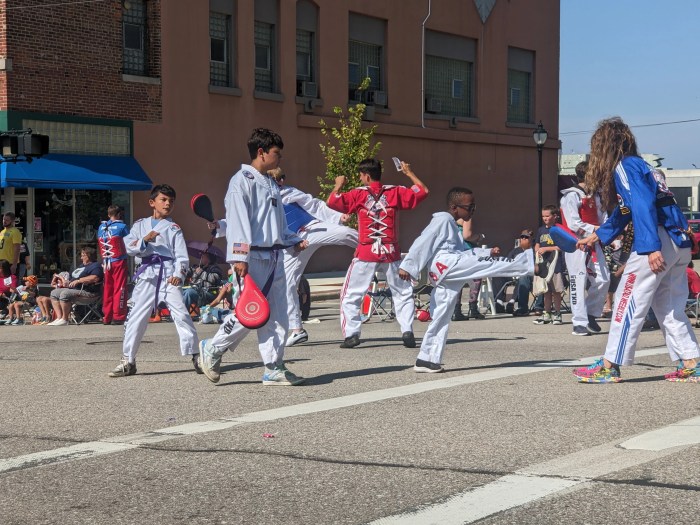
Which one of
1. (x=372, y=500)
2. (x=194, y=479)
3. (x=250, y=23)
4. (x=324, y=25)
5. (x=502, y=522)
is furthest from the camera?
(x=324, y=25)

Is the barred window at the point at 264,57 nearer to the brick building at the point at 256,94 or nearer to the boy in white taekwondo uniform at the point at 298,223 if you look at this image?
the brick building at the point at 256,94

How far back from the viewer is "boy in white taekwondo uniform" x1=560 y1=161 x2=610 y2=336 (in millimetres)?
14617

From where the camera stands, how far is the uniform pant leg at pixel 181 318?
11.0 meters

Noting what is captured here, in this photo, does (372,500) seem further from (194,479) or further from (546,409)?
(546,409)

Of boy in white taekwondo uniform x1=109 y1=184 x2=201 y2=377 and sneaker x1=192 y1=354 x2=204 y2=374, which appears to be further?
boy in white taekwondo uniform x1=109 y1=184 x2=201 y2=377

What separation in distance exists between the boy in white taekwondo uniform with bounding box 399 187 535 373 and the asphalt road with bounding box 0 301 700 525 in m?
0.28

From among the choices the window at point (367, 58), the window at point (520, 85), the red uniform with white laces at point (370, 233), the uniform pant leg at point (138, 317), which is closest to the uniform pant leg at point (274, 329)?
the uniform pant leg at point (138, 317)

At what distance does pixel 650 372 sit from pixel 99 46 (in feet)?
65.6

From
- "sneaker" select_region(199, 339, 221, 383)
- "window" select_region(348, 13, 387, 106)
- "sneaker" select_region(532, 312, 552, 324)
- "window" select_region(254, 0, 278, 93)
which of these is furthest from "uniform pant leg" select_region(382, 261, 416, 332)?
"window" select_region(348, 13, 387, 106)

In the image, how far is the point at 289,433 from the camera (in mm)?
7590

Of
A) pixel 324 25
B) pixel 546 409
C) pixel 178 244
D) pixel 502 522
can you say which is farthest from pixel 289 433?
pixel 324 25

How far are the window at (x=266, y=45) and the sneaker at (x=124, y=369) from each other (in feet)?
69.7

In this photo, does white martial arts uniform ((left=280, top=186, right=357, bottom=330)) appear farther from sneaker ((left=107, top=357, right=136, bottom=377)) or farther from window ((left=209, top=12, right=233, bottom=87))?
window ((left=209, top=12, right=233, bottom=87))

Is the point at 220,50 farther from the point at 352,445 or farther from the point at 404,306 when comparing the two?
the point at 352,445
